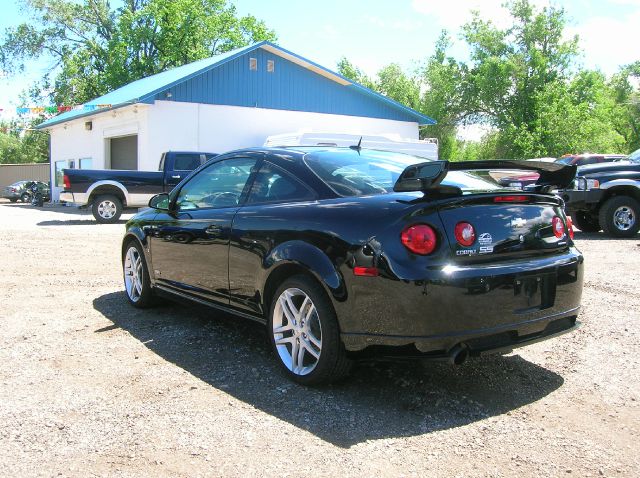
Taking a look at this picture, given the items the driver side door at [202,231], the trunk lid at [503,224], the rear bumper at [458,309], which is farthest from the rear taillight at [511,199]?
the driver side door at [202,231]

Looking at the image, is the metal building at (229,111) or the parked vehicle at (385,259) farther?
A: the metal building at (229,111)

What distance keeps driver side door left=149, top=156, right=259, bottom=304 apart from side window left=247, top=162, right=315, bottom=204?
12cm

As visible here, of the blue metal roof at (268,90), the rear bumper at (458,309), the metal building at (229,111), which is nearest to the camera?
the rear bumper at (458,309)

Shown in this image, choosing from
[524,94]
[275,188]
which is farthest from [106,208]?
[524,94]

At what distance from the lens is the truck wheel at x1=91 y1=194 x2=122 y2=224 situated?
1606 cm

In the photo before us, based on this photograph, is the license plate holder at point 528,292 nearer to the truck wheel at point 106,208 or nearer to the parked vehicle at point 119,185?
the parked vehicle at point 119,185

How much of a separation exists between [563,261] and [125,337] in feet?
11.1

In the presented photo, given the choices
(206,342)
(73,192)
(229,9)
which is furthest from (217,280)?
(229,9)

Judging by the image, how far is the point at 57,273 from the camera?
7.69m

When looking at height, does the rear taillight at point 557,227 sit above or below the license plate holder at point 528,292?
above

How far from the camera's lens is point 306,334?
3.67 metres

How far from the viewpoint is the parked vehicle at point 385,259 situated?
10.3ft

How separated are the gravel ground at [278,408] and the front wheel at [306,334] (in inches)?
5.5

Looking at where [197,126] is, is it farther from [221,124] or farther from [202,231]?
[202,231]
